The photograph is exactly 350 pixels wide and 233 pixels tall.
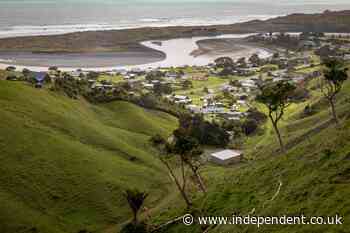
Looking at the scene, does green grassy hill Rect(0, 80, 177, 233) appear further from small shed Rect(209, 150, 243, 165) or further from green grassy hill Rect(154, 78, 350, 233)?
small shed Rect(209, 150, 243, 165)

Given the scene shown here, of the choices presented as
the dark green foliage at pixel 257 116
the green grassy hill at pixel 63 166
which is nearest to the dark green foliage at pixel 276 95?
the green grassy hill at pixel 63 166

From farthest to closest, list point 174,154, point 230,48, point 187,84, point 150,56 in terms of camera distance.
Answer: point 230,48
point 150,56
point 187,84
point 174,154

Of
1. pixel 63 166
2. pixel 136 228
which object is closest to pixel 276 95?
pixel 136 228

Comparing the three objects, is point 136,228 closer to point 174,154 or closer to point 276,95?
point 174,154

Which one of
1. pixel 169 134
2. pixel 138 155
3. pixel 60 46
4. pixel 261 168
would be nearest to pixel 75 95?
pixel 169 134

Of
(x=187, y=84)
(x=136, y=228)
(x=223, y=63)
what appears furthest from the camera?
(x=223, y=63)

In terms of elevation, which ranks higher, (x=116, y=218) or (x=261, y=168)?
(x=261, y=168)

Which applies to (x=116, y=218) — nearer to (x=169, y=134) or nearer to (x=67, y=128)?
(x=67, y=128)
